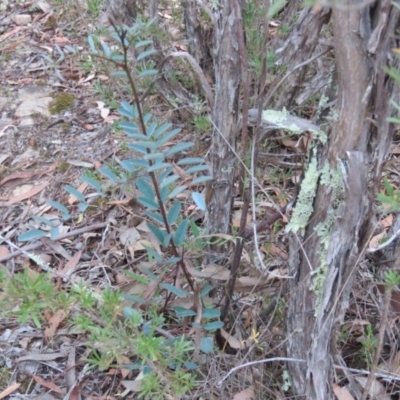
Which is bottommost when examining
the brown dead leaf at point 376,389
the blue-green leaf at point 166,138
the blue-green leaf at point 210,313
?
the brown dead leaf at point 376,389

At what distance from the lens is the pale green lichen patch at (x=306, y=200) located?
110 centimetres

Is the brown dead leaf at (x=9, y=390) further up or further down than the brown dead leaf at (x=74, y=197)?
further down

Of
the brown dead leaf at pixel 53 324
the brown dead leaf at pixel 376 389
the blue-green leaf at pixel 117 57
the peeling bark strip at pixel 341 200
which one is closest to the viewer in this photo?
the peeling bark strip at pixel 341 200

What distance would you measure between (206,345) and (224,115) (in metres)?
0.56

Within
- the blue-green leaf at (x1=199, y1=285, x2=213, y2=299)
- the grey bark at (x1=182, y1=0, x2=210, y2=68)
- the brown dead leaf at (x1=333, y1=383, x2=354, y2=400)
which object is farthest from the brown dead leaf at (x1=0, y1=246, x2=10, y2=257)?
the brown dead leaf at (x1=333, y1=383, x2=354, y2=400)

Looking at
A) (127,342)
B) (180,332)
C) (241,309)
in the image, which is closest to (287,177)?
(241,309)

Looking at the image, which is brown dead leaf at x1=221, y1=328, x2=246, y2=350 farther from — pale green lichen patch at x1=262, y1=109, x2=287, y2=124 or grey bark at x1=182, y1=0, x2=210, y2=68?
grey bark at x1=182, y1=0, x2=210, y2=68

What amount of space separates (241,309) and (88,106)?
1.33 m

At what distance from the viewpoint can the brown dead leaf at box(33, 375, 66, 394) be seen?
1469 millimetres

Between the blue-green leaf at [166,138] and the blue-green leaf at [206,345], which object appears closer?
the blue-green leaf at [166,138]

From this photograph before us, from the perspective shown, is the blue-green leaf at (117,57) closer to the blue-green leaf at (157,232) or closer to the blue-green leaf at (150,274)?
the blue-green leaf at (157,232)

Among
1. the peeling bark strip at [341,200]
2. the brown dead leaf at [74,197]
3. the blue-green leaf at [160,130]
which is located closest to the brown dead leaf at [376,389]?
the peeling bark strip at [341,200]

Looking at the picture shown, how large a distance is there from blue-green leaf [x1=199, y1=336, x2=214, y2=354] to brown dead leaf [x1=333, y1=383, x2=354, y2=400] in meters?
0.32

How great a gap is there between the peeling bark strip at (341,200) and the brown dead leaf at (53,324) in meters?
0.68
